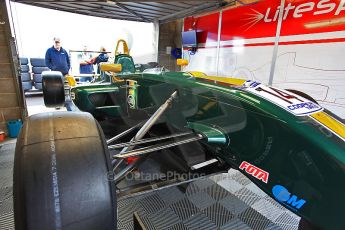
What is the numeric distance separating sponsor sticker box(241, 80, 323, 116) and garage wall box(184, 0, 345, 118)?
2.72 meters

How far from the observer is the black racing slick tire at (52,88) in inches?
107

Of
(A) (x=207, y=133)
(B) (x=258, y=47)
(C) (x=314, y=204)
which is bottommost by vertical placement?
(C) (x=314, y=204)

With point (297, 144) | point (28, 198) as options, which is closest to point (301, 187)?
point (297, 144)

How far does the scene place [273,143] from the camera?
0.99 meters

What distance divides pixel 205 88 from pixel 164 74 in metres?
0.48

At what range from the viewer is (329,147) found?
2.76ft

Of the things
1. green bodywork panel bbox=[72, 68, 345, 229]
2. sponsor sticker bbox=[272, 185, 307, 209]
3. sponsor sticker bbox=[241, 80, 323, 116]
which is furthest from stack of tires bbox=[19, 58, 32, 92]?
sponsor sticker bbox=[272, 185, 307, 209]

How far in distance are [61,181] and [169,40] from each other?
726cm

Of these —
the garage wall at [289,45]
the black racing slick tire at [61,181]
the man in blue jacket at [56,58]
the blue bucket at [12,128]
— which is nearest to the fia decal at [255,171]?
the black racing slick tire at [61,181]

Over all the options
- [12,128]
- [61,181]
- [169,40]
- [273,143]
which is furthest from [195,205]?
[169,40]

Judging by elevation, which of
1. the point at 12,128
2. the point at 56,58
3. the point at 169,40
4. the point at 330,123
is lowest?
the point at 12,128

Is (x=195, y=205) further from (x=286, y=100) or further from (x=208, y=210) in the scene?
(x=286, y=100)

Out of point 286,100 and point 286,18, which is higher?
point 286,18

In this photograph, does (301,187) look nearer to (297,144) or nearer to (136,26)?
(297,144)
